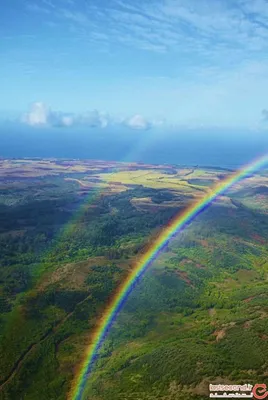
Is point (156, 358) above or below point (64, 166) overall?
below

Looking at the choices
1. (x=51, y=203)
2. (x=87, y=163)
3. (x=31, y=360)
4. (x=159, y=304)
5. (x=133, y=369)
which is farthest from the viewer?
(x=87, y=163)

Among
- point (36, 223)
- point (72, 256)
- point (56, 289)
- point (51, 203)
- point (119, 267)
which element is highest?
point (51, 203)

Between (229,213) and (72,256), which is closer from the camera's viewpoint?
(72,256)

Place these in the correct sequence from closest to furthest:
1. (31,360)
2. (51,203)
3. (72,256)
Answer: (31,360) → (72,256) → (51,203)

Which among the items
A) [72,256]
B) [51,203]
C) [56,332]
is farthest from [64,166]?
[56,332]

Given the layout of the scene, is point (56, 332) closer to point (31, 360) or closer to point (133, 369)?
point (31, 360)

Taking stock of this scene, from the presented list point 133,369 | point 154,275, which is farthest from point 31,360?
point 154,275
